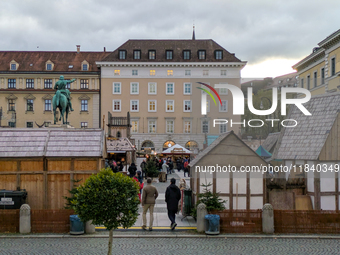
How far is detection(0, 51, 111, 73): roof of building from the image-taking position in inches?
2559

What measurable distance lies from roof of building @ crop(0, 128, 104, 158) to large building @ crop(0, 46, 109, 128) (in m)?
50.4

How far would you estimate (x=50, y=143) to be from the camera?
15102 millimetres

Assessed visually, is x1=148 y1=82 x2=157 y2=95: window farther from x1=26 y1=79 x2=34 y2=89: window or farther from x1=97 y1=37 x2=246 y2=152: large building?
x1=26 y1=79 x2=34 y2=89: window

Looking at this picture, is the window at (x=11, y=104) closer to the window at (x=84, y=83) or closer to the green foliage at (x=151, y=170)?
the window at (x=84, y=83)

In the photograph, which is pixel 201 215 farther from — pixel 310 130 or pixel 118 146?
pixel 118 146

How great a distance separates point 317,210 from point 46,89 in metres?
57.8

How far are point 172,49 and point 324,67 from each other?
26182 millimetres

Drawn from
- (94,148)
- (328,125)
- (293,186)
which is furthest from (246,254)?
(94,148)

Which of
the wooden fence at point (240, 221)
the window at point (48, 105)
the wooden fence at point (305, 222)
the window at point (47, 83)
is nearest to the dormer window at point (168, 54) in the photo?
the window at point (47, 83)

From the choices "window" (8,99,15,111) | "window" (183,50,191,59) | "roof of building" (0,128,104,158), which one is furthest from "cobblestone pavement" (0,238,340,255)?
"window" (8,99,15,111)

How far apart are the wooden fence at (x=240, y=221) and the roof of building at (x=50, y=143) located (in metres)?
4.90

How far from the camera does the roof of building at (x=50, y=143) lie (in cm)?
1473

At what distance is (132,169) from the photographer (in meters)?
26.5

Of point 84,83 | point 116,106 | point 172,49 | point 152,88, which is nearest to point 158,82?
point 152,88
